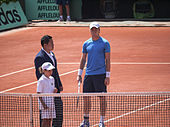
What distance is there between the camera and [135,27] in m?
22.2

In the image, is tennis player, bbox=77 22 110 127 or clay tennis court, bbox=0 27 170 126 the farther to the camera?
clay tennis court, bbox=0 27 170 126

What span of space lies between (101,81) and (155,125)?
138 centimetres

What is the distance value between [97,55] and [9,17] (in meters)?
14.9

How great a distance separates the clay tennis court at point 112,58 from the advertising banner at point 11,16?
644 millimetres

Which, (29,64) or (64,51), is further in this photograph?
(64,51)

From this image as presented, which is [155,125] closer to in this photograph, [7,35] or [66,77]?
[66,77]

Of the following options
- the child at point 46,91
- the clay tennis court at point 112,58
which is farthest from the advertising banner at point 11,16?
the child at point 46,91

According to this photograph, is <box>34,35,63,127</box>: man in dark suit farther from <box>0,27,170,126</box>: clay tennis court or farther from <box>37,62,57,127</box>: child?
<box>0,27,170,126</box>: clay tennis court

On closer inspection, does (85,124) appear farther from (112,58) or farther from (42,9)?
(42,9)

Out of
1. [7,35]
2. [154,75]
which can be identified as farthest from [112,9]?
[154,75]

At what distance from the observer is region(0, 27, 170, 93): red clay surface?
1201cm

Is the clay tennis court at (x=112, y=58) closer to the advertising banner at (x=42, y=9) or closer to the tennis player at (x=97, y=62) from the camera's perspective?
the tennis player at (x=97, y=62)

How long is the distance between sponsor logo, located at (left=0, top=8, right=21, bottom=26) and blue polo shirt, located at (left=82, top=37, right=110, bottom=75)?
562 inches

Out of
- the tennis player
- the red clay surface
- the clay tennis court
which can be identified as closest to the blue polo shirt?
the tennis player
